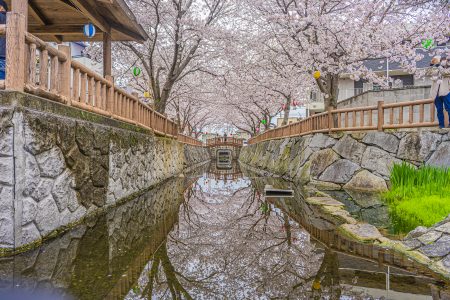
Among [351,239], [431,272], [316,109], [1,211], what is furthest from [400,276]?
[316,109]

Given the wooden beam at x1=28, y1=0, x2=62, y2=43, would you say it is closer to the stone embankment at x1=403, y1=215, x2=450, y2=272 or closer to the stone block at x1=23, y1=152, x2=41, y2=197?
the stone block at x1=23, y1=152, x2=41, y2=197

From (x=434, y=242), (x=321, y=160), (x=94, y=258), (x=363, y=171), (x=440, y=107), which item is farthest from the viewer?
(x=321, y=160)

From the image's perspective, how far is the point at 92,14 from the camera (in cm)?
750

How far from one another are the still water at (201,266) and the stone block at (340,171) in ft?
18.2

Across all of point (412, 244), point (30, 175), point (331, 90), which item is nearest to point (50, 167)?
point (30, 175)

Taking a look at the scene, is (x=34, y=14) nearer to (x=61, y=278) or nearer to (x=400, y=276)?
(x=61, y=278)

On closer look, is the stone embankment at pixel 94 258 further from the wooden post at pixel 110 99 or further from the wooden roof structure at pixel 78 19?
the wooden roof structure at pixel 78 19

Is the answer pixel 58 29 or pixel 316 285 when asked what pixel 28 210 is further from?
pixel 58 29

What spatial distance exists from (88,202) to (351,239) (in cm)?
433

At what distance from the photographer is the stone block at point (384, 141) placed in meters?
10.4

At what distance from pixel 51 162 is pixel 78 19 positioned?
5.22 m

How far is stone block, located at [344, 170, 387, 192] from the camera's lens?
1019 cm

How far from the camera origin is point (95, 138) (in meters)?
6.21

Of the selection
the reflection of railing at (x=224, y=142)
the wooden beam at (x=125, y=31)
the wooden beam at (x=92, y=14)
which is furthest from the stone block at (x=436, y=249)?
the reflection of railing at (x=224, y=142)
